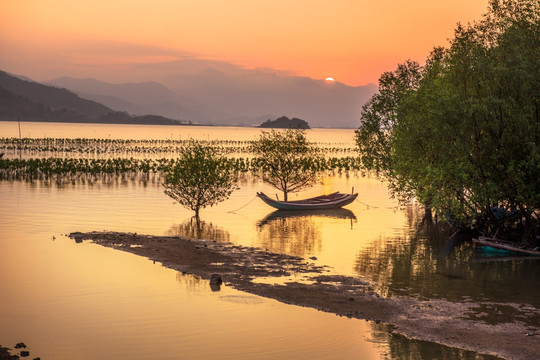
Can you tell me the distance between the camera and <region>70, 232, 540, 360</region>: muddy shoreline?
19.4 meters

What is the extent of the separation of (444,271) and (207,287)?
41.3 ft

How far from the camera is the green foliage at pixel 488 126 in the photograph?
110ft

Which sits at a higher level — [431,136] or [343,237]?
[431,136]

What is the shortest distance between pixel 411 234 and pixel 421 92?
11.3 metres

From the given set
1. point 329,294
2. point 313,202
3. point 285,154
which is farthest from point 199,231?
point 329,294

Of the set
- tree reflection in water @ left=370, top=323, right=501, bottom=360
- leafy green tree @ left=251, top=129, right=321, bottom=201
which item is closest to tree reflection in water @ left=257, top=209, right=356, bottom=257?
leafy green tree @ left=251, top=129, right=321, bottom=201

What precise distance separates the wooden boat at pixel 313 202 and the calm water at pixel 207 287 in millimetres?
2490

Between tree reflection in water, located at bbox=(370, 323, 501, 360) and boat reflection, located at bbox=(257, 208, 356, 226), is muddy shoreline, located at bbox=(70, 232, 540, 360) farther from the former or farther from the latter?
boat reflection, located at bbox=(257, 208, 356, 226)

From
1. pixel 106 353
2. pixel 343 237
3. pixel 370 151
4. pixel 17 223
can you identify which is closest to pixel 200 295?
pixel 106 353

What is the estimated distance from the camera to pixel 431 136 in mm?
40281

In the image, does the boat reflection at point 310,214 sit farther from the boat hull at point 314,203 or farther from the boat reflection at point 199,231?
the boat reflection at point 199,231

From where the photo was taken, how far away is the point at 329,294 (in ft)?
80.2

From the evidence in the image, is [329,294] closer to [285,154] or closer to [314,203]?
[314,203]

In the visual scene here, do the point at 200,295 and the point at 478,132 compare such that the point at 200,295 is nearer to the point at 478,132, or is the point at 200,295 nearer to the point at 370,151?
the point at 478,132
